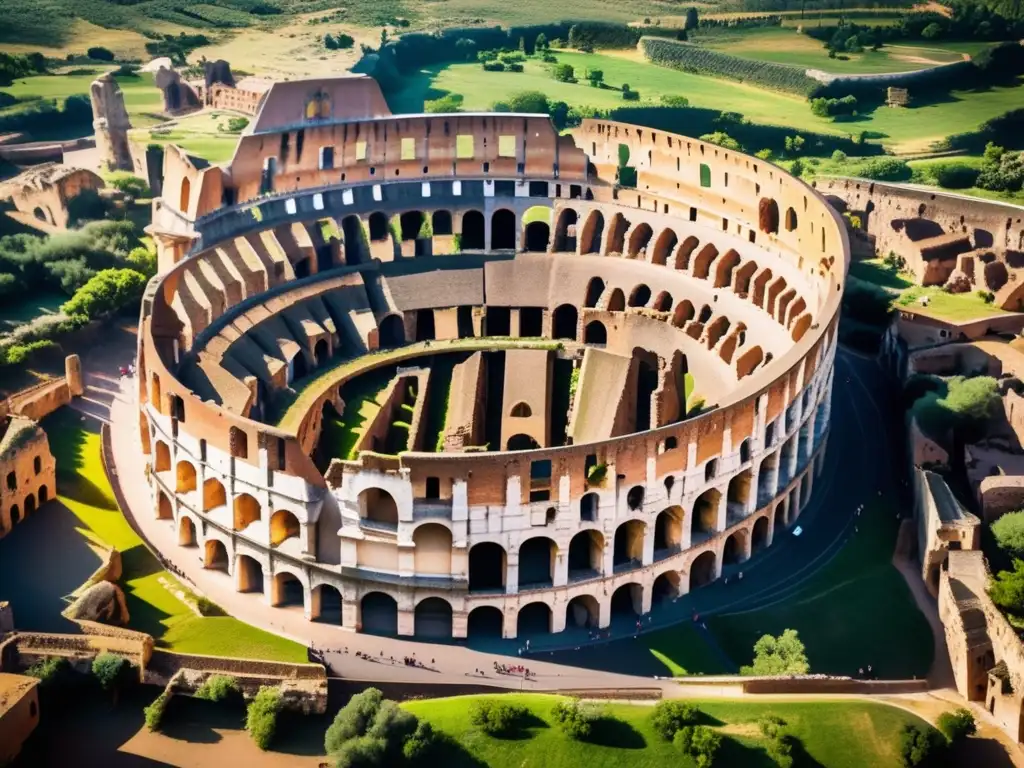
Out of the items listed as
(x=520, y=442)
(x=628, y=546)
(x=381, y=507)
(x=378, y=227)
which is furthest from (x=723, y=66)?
(x=381, y=507)

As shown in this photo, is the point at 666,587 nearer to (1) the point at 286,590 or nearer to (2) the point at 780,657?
(2) the point at 780,657

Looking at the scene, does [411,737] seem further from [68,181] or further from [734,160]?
[68,181]

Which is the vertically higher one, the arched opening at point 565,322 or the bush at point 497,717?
the arched opening at point 565,322

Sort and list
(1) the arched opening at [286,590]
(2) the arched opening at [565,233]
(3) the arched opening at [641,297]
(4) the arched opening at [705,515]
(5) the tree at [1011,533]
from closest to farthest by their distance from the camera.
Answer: (1) the arched opening at [286,590] < (4) the arched opening at [705,515] < (5) the tree at [1011,533] < (3) the arched opening at [641,297] < (2) the arched opening at [565,233]

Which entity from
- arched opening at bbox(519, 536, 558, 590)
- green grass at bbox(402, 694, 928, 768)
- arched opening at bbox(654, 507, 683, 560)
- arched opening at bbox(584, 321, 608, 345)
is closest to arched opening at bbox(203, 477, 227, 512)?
arched opening at bbox(519, 536, 558, 590)

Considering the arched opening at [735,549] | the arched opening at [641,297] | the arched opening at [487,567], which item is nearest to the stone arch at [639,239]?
the arched opening at [641,297]

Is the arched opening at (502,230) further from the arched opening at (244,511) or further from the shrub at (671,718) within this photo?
the shrub at (671,718)

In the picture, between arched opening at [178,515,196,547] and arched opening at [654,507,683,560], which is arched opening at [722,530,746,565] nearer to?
arched opening at [654,507,683,560]

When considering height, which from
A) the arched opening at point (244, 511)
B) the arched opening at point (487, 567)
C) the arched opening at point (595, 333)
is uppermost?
the arched opening at point (244, 511)
